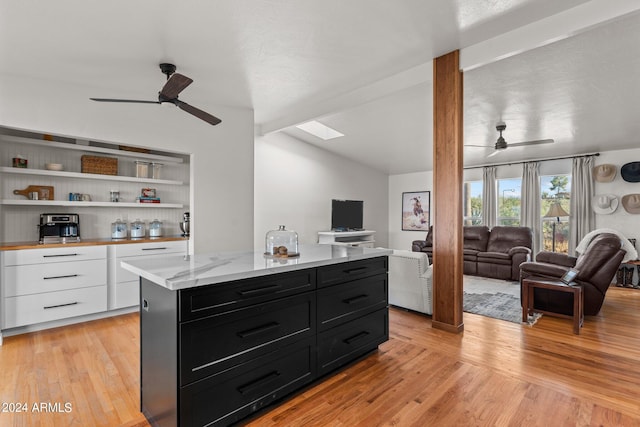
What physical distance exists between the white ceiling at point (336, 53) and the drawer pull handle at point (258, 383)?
2.59 metres

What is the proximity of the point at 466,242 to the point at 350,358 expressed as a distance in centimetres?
530

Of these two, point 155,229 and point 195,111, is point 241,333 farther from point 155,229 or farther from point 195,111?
point 155,229

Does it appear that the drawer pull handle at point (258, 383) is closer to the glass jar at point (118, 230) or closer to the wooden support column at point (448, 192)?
the wooden support column at point (448, 192)

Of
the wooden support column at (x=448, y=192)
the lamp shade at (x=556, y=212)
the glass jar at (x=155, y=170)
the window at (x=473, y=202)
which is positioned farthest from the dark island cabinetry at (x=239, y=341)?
the window at (x=473, y=202)

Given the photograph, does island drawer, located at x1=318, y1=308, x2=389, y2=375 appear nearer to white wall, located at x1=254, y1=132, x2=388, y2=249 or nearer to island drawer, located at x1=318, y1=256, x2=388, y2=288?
island drawer, located at x1=318, y1=256, x2=388, y2=288

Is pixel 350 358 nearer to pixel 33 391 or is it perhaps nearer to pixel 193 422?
pixel 193 422

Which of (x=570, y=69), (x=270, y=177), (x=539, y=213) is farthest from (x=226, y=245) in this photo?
(x=539, y=213)

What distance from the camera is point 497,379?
2293 millimetres

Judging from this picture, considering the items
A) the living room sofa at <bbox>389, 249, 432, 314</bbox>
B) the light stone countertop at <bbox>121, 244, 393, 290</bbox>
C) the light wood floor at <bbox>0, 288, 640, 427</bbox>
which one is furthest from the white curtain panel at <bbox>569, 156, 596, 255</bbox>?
the light stone countertop at <bbox>121, 244, 393, 290</bbox>

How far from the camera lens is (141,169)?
4.34 m

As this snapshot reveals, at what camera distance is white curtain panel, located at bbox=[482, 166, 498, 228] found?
7184 mm

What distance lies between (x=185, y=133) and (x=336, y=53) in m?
2.34

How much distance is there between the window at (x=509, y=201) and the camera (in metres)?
6.98

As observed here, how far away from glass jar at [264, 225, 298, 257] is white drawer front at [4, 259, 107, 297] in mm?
2444
